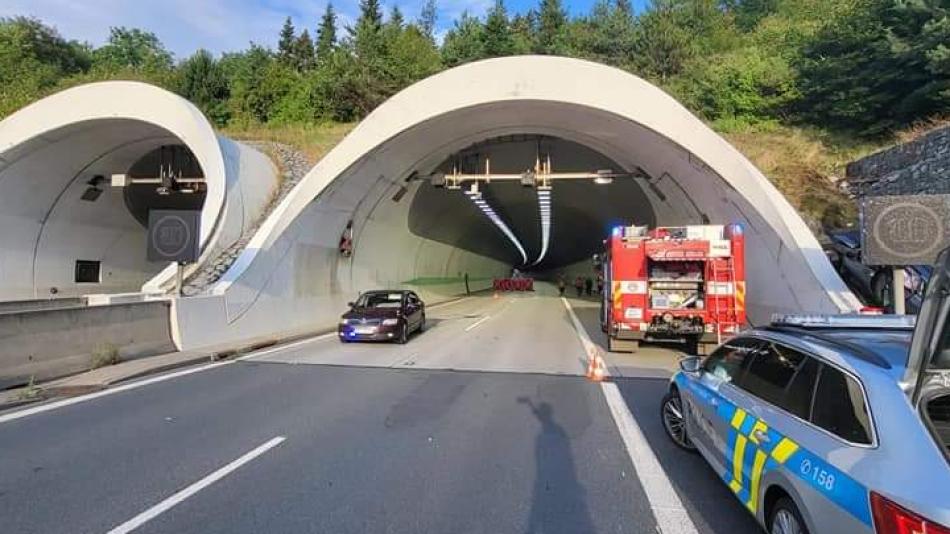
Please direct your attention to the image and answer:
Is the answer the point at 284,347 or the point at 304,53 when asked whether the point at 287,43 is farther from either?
the point at 284,347

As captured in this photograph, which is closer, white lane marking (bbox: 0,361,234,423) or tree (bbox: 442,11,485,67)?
white lane marking (bbox: 0,361,234,423)

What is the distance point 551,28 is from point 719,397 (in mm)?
76690

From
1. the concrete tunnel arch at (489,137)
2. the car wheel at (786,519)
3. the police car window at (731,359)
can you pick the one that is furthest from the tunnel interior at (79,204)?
the car wheel at (786,519)

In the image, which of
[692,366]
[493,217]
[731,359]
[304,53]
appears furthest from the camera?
[304,53]

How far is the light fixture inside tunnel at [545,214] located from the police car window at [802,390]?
20.0 metres

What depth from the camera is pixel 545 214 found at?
40625mm

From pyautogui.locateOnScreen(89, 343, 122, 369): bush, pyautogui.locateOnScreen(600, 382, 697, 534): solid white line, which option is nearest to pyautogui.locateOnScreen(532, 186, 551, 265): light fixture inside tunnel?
pyautogui.locateOnScreen(89, 343, 122, 369): bush

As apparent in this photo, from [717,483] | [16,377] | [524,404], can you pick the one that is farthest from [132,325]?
[717,483]

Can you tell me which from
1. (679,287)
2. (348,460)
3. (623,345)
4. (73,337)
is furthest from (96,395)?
(679,287)

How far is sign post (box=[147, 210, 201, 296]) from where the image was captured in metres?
14.0

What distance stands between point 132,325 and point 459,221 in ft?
91.2

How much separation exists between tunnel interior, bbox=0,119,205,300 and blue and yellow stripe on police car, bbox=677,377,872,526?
74.9ft

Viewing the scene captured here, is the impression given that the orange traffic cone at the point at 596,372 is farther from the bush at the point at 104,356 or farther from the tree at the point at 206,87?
the tree at the point at 206,87

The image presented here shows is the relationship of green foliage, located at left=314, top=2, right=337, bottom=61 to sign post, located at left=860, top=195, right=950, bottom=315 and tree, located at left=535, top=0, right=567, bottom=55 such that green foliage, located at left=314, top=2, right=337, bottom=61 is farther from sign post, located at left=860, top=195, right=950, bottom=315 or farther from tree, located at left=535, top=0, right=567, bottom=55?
sign post, located at left=860, top=195, right=950, bottom=315
